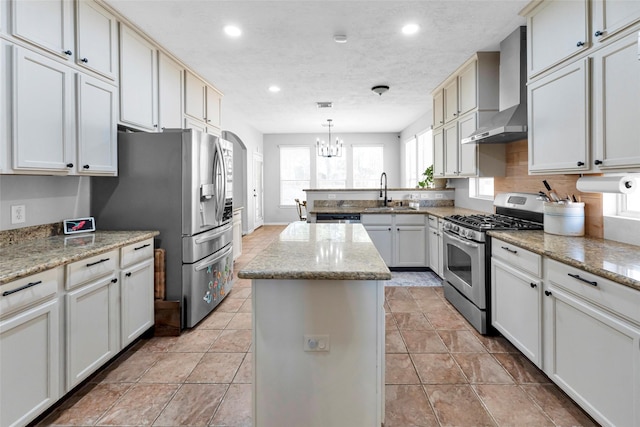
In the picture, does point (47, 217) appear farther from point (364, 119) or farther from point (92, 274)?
point (364, 119)

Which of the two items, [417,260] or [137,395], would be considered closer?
[137,395]

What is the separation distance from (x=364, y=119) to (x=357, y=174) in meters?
2.45

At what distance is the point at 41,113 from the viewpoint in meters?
1.95

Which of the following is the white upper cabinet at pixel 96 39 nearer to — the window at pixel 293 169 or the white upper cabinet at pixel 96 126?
the white upper cabinet at pixel 96 126

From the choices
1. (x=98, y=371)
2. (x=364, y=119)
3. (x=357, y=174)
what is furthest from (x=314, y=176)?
(x=98, y=371)

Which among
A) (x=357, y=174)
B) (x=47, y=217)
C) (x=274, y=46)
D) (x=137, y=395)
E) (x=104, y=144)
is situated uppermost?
(x=274, y=46)

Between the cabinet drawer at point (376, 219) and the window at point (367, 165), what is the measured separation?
5033mm

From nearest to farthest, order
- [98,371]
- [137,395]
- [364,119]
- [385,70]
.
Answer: [137,395], [98,371], [385,70], [364,119]

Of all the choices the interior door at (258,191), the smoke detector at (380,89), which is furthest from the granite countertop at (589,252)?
the interior door at (258,191)

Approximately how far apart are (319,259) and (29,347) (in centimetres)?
146

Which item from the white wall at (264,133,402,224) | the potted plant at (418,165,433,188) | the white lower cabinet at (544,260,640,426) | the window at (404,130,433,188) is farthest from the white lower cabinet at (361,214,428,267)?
the white wall at (264,133,402,224)

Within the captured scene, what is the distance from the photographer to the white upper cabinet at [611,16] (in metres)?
1.68

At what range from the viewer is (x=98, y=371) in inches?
85.6

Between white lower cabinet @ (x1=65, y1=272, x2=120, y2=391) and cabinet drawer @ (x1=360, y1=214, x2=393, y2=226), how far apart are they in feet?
10.3
